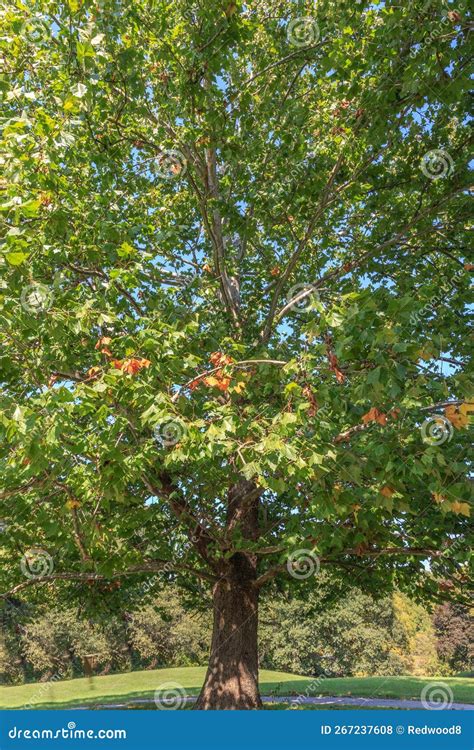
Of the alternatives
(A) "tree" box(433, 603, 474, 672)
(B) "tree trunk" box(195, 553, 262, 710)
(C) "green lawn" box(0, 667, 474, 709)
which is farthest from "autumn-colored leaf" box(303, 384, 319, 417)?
(A) "tree" box(433, 603, 474, 672)

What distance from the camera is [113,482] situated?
6117mm

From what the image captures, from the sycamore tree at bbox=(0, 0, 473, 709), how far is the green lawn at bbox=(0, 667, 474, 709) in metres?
10.4

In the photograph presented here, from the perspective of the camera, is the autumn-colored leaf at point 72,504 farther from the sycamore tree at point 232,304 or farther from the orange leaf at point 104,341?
the orange leaf at point 104,341

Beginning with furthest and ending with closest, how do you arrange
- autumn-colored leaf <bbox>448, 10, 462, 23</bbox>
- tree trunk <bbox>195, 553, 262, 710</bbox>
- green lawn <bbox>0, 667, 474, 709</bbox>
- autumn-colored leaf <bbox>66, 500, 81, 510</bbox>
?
green lawn <bbox>0, 667, 474, 709</bbox>
tree trunk <bbox>195, 553, 262, 710</bbox>
autumn-colored leaf <bbox>66, 500, 81, 510</bbox>
autumn-colored leaf <bbox>448, 10, 462, 23</bbox>

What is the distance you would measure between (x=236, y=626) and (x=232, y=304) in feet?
20.2

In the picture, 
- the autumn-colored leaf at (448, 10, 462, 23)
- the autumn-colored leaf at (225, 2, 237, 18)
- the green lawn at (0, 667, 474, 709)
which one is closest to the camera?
the autumn-colored leaf at (448, 10, 462, 23)

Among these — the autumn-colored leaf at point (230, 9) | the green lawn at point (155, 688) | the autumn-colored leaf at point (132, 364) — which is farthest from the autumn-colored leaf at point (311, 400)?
the green lawn at point (155, 688)

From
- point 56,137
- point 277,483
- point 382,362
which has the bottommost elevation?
point 277,483

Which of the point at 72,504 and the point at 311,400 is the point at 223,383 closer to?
the point at 311,400

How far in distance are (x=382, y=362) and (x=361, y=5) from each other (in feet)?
16.4

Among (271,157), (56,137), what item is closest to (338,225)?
(271,157)

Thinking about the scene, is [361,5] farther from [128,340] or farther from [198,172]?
[128,340]

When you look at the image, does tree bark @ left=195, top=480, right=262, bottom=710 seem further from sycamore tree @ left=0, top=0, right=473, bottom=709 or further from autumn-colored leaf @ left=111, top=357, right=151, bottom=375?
autumn-colored leaf @ left=111, top=357, right=151, bottom=375

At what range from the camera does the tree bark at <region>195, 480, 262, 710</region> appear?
10164 mm
